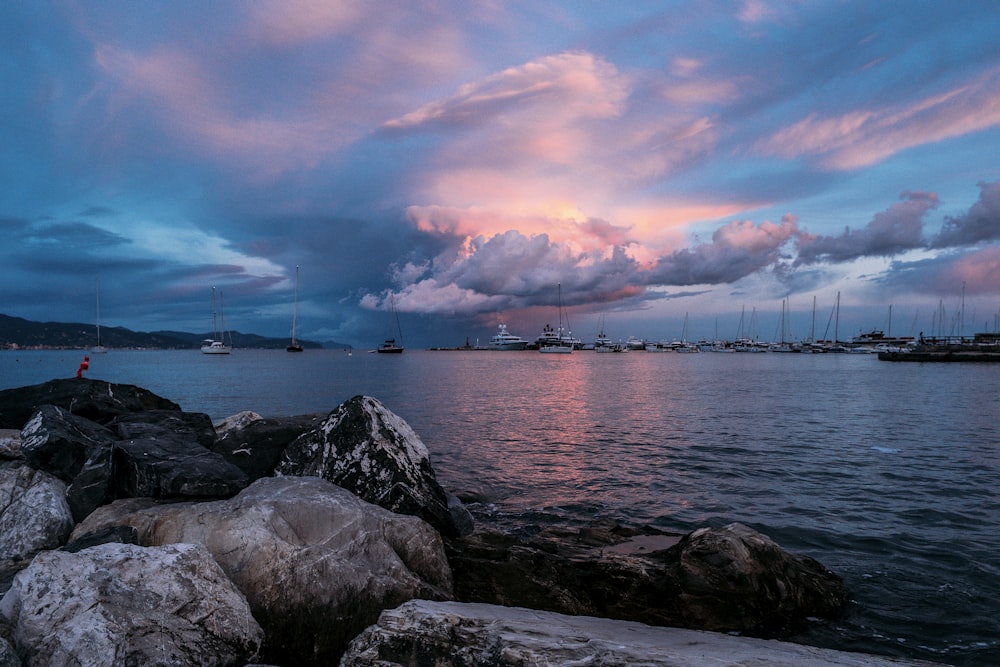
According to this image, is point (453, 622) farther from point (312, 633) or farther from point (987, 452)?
point (987, 452)

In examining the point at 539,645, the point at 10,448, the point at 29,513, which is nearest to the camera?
the point at 539,645

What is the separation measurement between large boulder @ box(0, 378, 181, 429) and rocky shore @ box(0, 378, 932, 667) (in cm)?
43

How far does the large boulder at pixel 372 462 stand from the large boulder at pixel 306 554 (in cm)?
181

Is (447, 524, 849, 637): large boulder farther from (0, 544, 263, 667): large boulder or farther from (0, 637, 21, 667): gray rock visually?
(0, 637, 21, 667): gray rock

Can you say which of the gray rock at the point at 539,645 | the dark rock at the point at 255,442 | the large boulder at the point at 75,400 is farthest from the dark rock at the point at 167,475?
the large boulder at the point at 75,400

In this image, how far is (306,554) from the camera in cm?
607

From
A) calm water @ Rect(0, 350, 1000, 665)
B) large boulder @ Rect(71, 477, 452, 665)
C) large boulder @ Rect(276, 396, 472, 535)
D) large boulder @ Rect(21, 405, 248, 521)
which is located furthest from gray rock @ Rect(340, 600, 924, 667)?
large boulder @ Rect(21, 405, 248, 521)

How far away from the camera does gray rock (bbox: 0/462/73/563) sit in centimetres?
736

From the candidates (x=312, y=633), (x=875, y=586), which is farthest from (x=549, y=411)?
(x=312, y=633)

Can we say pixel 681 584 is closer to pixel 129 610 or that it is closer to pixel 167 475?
pixel 129 610

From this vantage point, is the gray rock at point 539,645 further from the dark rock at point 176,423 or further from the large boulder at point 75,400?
the large boulder at point 75,400

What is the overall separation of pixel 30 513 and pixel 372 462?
4952 millimetres

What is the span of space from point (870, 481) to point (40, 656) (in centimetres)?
1931

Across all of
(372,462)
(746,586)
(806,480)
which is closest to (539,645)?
(746,586)
